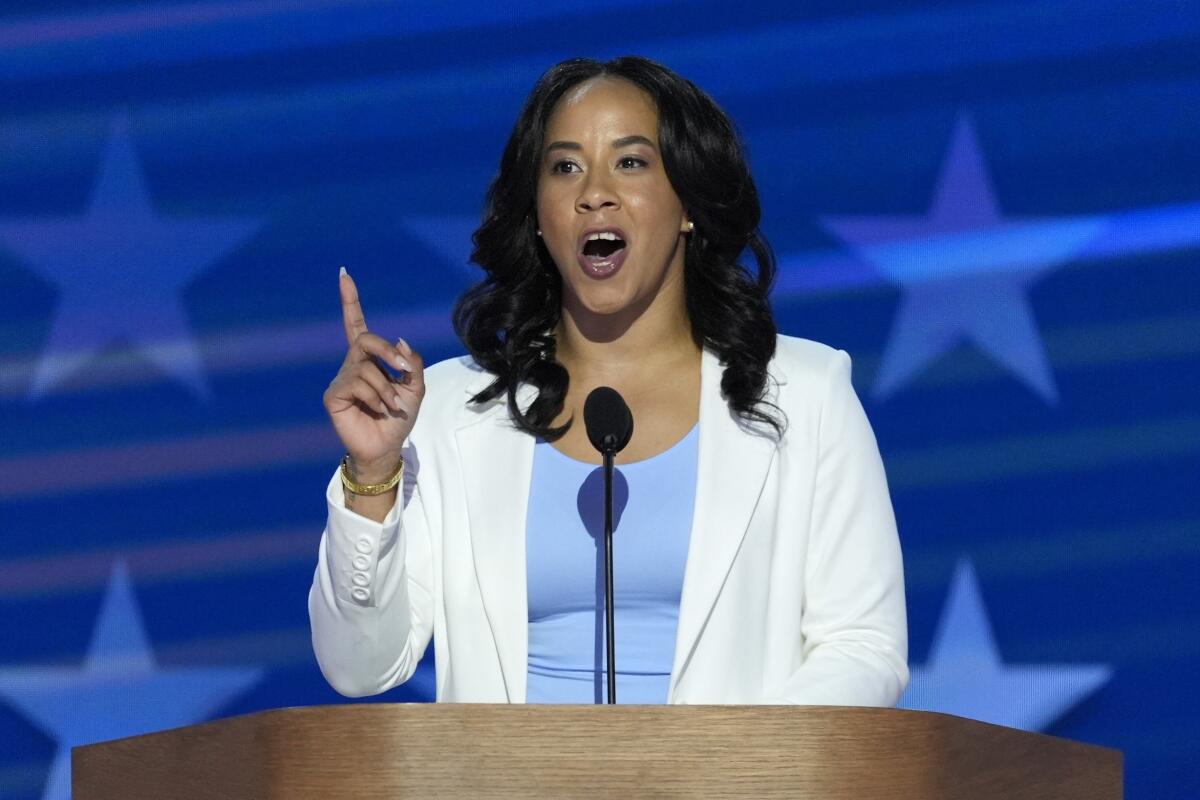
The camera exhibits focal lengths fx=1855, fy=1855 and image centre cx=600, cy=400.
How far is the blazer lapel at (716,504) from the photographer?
6.97ft

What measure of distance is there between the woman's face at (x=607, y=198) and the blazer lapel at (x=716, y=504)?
19 cm

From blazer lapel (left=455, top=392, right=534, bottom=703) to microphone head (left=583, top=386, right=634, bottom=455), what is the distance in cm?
32

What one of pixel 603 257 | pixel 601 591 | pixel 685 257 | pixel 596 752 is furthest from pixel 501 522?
pixel 596 752

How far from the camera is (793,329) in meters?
3.21

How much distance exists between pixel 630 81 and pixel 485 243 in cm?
30

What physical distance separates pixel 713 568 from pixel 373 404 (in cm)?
45

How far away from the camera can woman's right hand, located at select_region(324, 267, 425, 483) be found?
1987 millimetres

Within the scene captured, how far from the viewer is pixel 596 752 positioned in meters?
1.38

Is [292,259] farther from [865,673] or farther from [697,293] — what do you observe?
[865,673]

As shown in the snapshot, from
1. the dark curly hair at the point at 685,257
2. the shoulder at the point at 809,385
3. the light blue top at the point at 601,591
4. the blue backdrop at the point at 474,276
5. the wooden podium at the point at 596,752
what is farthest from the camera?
the blue backdrop at the point at 474,276

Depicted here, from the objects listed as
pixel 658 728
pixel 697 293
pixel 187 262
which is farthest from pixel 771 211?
pixel 658 728

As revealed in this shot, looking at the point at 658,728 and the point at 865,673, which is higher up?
the point at 865,673

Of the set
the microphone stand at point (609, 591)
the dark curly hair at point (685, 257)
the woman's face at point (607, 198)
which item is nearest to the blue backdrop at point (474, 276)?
the dark curly hair at point (685, 257)

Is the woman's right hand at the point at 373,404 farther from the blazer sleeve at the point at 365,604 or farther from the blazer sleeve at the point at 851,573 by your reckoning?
the blazer sleeve at the point at 851,573
